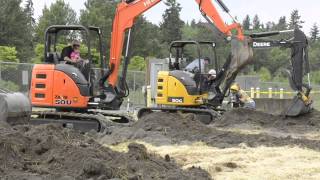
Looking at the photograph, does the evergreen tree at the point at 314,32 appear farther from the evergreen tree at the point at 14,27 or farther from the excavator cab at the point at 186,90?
the excavator cab at the point at 186,90

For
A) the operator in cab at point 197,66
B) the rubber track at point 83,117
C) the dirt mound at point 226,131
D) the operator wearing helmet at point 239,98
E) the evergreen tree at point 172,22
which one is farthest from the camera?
the evergreen tree at point 172,22

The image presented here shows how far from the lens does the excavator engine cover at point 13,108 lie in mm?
9977

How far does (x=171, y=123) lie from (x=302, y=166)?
4.75 meters

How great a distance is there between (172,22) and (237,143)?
68.9 metres

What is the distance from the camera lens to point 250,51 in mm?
17219

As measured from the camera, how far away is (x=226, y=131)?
→ 13992 mm

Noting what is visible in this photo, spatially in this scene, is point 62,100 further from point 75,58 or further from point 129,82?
point 129,82

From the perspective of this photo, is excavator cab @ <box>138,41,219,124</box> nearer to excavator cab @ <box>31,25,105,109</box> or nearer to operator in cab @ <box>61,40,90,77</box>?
excavator cab @ <box>31,25,105,109</box>

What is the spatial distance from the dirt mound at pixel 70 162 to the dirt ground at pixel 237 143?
1.19 meters

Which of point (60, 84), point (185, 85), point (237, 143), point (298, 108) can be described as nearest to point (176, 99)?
point (185, 85)

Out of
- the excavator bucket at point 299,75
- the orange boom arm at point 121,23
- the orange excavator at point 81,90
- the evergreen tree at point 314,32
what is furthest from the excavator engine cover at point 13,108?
the evergreen tree at point 314,32

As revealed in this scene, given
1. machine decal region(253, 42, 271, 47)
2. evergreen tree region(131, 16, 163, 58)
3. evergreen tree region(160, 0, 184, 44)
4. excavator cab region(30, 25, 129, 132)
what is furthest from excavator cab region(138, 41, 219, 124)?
evergreen tree region(160, 0, 184, 44)

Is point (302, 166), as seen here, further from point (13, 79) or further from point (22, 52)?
point (22, 52)

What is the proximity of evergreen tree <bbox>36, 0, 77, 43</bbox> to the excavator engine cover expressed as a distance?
4302 centimetres
